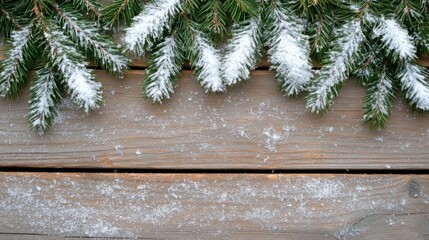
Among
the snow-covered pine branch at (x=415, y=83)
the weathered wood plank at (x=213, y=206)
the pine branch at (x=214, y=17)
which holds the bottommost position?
the weathered wood plank at (x=213, y=206)

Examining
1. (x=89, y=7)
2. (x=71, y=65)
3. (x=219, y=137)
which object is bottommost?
(x=219, y=137)

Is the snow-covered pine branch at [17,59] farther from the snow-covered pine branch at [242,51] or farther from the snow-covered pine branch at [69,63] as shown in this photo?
the snow-covered pine branch at [242,51]

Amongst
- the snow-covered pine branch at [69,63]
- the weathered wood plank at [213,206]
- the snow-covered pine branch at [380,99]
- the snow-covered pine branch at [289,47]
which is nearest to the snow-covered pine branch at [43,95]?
the snow-covered pine branch at [69,63]

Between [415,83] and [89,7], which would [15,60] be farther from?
[415,83]

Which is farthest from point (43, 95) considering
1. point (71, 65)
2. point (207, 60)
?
point (207, 60)

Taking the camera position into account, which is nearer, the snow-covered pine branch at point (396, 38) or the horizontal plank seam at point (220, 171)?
the snow-covered pine branch at point (396, 38)

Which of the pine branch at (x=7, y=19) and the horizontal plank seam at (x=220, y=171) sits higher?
the pine branch at (x=7, y=19)

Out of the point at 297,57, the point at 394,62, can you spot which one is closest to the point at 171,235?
the point at 297,57

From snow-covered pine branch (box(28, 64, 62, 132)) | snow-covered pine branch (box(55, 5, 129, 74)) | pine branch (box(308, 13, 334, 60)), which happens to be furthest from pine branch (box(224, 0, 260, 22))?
snow-covered pine branch (box(28, 64, 62, 132))
